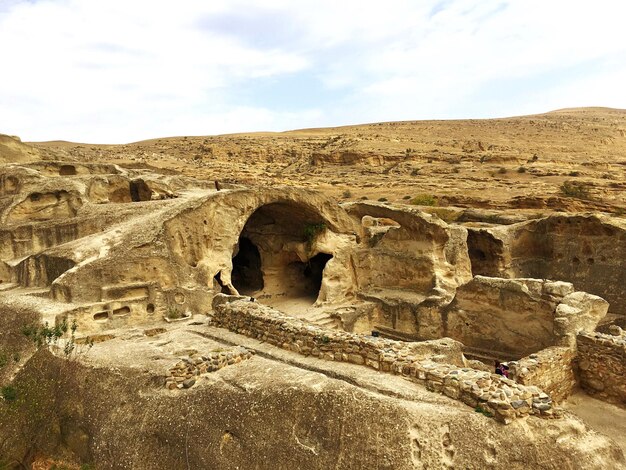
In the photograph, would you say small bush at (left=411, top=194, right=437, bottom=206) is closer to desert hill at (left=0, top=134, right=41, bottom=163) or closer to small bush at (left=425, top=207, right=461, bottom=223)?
small bush at (left=425, top=207, right=461, bottom=223)

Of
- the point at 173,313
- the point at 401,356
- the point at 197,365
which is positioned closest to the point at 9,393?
the point at 197,365

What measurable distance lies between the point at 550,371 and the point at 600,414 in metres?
1.04

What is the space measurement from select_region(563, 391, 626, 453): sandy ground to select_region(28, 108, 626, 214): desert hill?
53.1 feet

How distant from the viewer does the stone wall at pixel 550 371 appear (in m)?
7.36

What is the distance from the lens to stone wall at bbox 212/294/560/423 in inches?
202

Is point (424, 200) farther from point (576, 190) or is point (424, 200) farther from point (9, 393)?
point (9, 393)

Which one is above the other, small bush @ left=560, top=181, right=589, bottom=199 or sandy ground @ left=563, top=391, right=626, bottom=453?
small bush @ left=560, top=181, right=589, bottom=199

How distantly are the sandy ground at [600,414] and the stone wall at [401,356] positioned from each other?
2.06 metres

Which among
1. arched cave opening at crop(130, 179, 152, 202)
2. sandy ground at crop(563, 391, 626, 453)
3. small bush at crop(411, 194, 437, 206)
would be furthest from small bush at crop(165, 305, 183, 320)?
small bush at crop(411, 194, 437, 206)

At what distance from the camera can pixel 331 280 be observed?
565 inches

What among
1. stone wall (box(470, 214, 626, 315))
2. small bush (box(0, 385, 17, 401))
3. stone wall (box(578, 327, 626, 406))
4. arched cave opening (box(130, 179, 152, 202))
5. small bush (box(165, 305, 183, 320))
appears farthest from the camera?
arched cave opening (box(130, 179, 152, 202))

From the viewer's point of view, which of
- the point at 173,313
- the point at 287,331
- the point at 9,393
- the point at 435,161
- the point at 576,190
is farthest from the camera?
the point at 435,161

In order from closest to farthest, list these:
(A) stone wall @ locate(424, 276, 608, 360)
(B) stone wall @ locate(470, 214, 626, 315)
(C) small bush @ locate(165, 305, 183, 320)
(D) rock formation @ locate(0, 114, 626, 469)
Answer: (D) rock formation @ locate(0, 114, 626, 469)
(A) stone wall @ locate(424, 276, 608, 360)
(C) small bush @ locate(165, 305, 183, 320)
(B) stone wall @ locate(470, 214, 626, 315)

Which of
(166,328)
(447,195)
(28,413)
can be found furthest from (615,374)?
(447,195)
